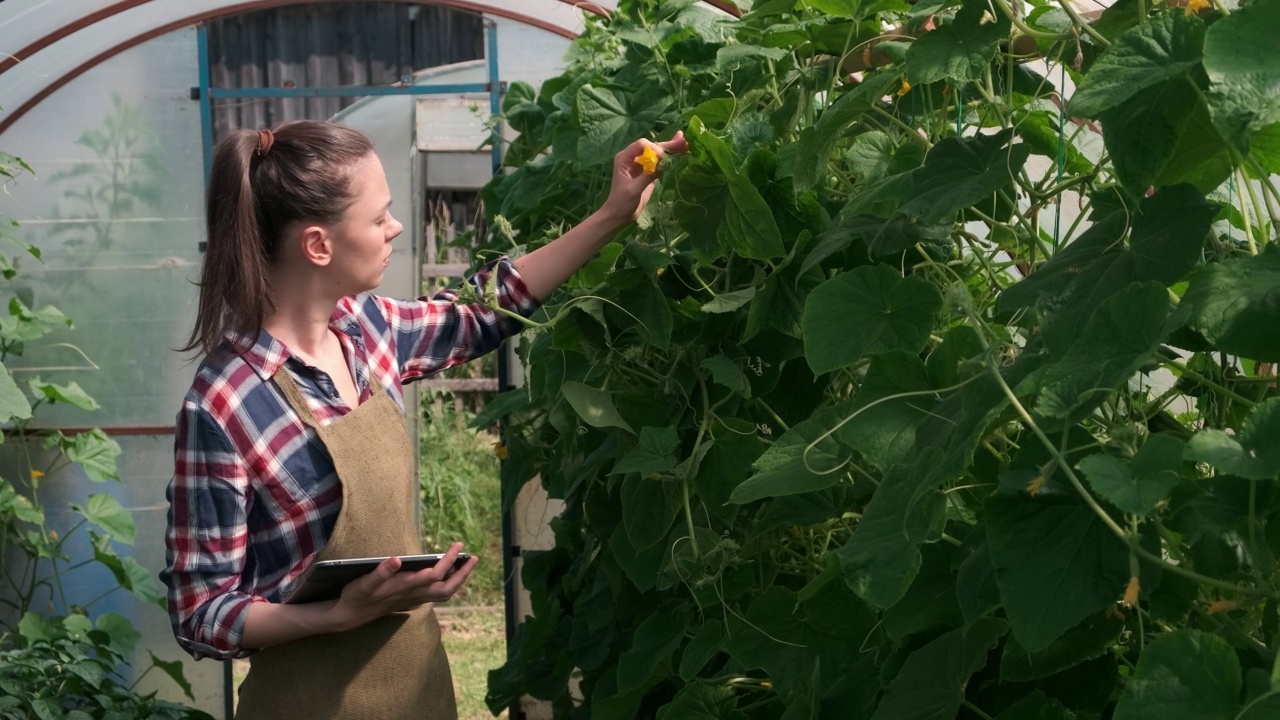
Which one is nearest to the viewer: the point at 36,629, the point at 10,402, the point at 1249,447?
the point at 1249,447

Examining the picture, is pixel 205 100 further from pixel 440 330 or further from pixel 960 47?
pixel 960 47

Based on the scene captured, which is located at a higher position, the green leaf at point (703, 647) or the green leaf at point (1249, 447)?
the green leaf at point (1249, 447)

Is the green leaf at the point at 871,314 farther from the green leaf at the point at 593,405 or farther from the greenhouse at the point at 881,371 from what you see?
the green leaf at the point at 593,405

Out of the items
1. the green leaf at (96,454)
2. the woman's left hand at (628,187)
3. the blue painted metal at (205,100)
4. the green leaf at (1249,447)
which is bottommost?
the green leaf at (96,454)

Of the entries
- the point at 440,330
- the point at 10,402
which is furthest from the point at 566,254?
the point at 10,402

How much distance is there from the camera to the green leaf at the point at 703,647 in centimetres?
132

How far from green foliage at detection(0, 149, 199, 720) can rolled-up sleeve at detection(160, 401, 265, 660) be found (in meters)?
1.92

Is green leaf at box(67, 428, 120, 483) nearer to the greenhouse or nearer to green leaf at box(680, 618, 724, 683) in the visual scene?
the greenhouse

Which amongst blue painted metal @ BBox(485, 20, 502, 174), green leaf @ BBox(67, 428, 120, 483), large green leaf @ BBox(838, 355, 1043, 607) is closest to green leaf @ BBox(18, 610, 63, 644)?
green leaf @ BBox(67, 428, 120, 483)

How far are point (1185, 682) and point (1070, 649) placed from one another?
8.9 inches

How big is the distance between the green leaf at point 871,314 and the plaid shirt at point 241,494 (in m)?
0.72

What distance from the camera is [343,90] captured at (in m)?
3.83

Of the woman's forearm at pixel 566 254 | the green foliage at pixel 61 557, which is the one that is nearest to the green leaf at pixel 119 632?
the green foliage at pixel 61 557

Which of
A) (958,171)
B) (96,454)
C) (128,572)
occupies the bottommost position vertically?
(128,572)
